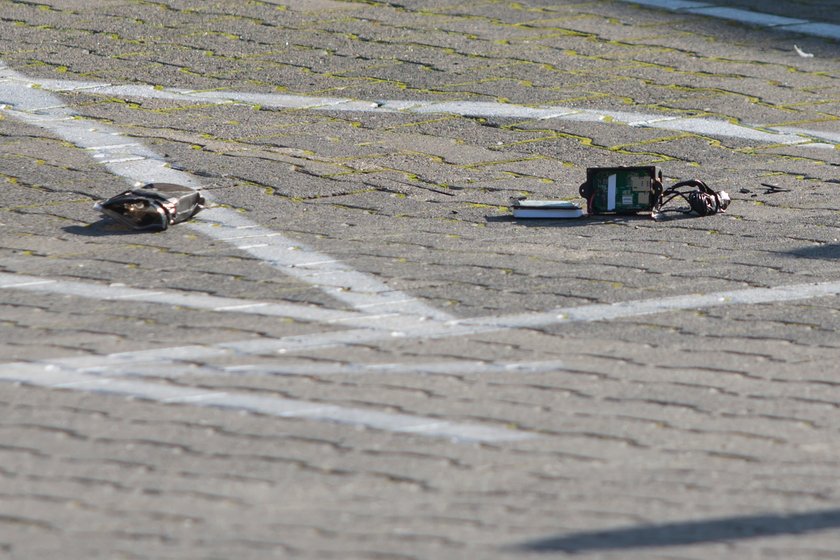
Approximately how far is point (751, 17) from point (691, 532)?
8.54 m

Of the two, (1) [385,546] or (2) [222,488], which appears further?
(2) [222,488]

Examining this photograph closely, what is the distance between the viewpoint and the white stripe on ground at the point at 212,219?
5254 millimetres

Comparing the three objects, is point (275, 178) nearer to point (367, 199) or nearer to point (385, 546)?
point (367, 199)

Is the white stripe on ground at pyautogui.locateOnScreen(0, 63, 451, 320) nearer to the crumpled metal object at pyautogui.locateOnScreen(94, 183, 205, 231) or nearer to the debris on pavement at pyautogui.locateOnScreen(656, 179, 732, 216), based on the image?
the crumpled metal object at pyautogui.locateOnScreen(94, 183, 205, 231)

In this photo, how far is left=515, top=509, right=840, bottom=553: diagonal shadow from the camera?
3258mm

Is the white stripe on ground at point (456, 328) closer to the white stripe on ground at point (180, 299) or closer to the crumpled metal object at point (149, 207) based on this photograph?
the white stripe on ground at point (180, 299)

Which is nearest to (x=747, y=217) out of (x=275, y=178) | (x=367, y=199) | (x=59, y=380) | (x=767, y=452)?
(x=367, y=199)

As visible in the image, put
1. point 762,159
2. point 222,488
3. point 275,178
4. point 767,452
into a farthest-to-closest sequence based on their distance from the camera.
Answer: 1. point 762,159
2. point 275,178
3. point 767,452
4. point 222,488

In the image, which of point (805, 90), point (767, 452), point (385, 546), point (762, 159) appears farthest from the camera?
point (805, 90)

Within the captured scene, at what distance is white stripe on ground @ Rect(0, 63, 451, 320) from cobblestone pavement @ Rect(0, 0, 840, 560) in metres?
0.02

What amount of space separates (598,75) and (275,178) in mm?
3107

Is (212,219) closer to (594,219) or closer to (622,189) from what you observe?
(594,219)

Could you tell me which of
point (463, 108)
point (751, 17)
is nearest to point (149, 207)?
point (463, 108)

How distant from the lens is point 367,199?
6.73m
